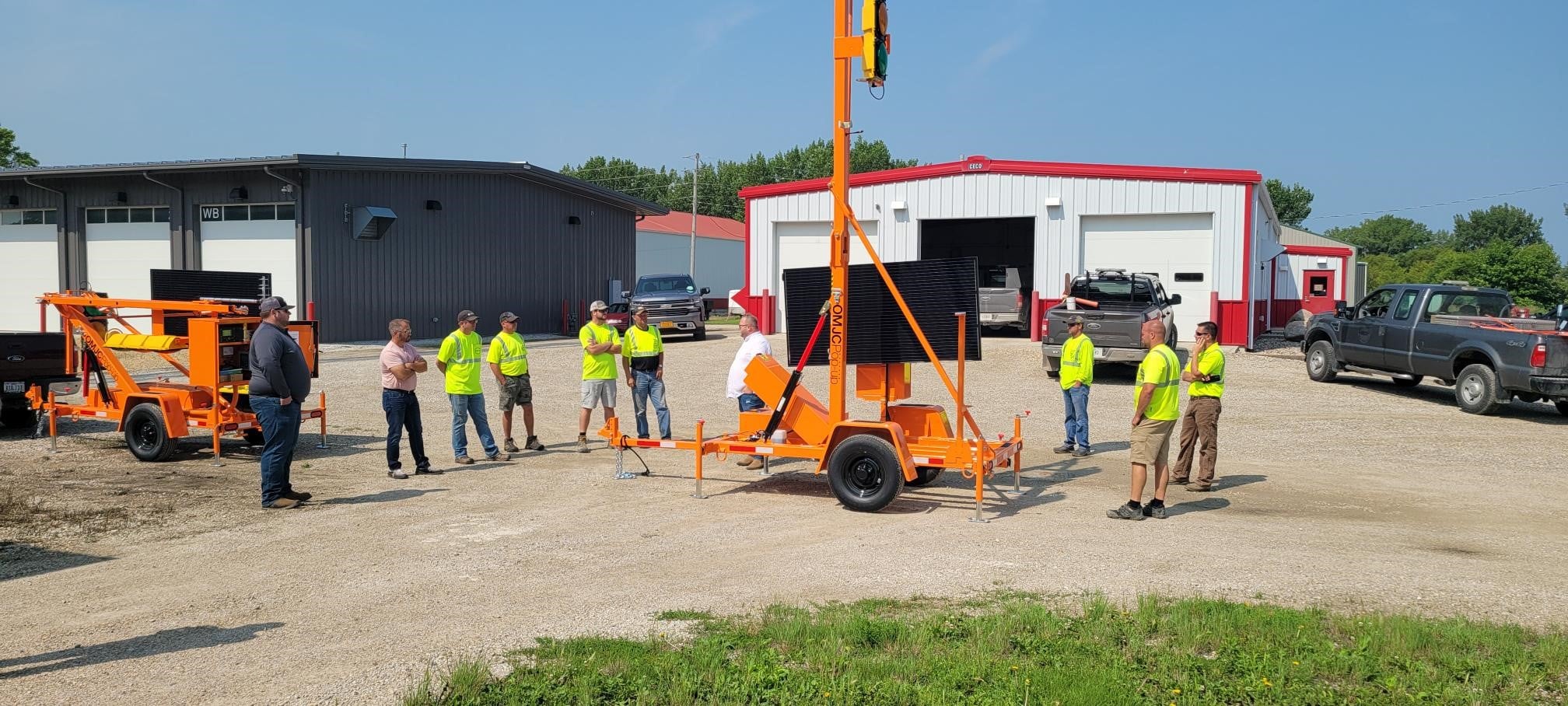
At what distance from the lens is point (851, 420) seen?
990cm

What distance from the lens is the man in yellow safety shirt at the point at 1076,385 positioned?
1257 cm

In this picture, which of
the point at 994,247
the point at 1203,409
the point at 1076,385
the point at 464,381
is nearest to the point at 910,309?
the point at 1203,409

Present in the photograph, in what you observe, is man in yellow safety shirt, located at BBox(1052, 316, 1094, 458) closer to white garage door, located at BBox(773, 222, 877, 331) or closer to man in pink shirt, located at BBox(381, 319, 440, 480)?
man in pink shirt, located at BBox(381, 319, 440, 480)

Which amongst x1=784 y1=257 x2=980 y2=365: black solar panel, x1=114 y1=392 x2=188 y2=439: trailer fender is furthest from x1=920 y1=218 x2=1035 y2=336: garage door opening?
x1=114 y1=392 x2=188 y2=439: trailer fender

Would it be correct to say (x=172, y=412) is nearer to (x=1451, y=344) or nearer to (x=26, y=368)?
(x=26, y=368)

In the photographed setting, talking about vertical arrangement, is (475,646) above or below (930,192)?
below

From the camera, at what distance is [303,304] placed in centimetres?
2627

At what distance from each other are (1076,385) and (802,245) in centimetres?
1657

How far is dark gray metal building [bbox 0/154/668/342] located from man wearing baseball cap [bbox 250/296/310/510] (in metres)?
18.0

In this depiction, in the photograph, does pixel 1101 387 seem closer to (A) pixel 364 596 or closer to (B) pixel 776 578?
(B) pixel 776 578

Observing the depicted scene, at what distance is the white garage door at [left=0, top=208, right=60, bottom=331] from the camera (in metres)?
31.4

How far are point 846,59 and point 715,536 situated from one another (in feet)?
13.9

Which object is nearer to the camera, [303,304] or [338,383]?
[338,383]

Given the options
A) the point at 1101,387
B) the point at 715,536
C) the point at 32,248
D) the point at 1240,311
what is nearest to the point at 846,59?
the point at 715,536
